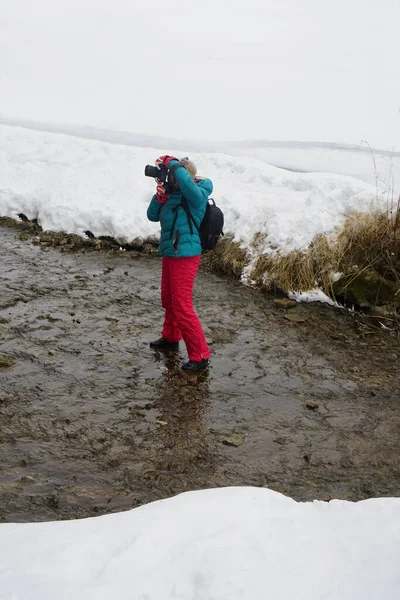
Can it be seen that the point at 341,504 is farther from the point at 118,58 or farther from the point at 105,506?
the point at 118,58

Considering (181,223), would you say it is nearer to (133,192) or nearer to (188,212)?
(188,212)

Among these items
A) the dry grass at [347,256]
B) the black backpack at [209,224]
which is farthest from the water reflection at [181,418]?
the dry grass at [347,256]

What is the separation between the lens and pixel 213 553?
2.68 meters

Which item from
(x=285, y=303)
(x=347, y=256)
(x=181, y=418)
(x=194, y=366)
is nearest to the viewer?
(x=181, y=418)

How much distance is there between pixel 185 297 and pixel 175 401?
935 mm

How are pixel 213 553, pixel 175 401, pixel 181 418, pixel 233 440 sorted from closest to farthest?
1. pixel 213 553
2. pixel 233 440
3. pixel 181 418
4. pixel 175 401

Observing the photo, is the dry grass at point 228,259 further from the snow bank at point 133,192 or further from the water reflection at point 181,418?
the water reflection at point 181,418

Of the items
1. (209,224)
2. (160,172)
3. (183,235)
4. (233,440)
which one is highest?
(160,172)

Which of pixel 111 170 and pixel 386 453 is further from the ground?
pixel 111 170

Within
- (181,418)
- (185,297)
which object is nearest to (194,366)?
(185,297)

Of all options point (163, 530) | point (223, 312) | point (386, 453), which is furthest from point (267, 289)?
point (163, 530)

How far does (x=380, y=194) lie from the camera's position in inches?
337

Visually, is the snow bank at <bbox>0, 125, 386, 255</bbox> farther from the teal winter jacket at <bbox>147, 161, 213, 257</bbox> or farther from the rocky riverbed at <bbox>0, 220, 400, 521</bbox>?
the teal winter jacket at <bbox>147, 161, 213, 257</bbox>

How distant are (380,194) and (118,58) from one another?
63.1 ft
